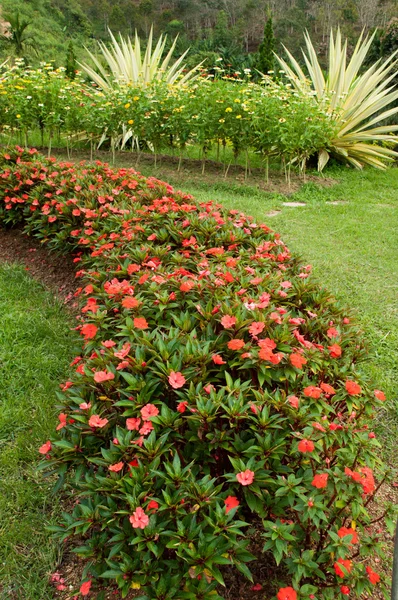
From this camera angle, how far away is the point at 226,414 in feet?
4.42

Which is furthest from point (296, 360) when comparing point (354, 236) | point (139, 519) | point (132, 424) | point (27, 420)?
point (354, 236)

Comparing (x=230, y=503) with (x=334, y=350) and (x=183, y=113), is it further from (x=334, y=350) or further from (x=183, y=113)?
(x=183, y=113)

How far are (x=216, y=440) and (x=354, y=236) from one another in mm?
3262

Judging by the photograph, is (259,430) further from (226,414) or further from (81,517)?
(81,517)

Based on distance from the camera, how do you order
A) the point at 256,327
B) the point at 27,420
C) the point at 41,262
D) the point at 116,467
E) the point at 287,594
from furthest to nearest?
1. the point at 41,262
2. the point at 27,420
3. the point at 256,327
4. the point at 116,467
5. the point at 287,594

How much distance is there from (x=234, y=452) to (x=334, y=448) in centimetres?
30

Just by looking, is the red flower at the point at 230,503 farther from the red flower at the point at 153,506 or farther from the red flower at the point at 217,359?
the red flower at the point at 217,359

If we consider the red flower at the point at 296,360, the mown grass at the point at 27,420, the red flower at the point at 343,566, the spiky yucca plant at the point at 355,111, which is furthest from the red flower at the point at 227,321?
the spiky yucca plant at the point at 355,111

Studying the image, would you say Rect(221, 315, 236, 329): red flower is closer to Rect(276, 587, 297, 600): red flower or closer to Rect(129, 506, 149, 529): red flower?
Rect(129, 506, 149, 529): red flower

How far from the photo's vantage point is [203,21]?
32.0 m

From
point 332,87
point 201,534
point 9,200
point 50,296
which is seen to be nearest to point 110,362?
point 201,534

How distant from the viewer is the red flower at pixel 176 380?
1.33 metres

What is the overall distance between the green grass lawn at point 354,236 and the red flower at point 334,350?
0.60 m

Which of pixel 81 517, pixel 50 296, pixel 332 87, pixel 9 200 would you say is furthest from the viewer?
pixel 332 87
